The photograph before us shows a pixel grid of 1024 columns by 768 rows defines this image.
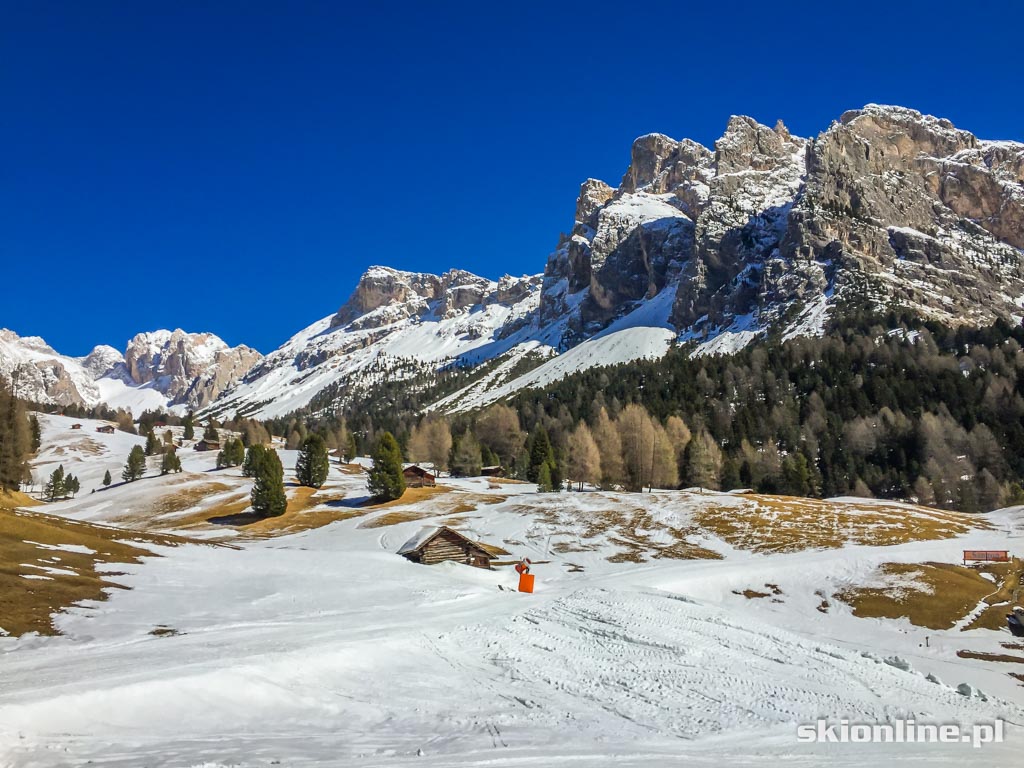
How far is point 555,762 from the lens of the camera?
Result: 15734mm

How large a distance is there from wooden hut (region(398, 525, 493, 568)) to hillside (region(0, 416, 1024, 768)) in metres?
2.18

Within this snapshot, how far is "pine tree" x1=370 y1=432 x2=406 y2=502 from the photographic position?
97.1 m

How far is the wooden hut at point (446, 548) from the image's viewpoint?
54.4 metres

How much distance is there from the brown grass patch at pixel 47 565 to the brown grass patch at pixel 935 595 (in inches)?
1903

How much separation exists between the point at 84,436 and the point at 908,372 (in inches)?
9400

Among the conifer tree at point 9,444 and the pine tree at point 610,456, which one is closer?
the conifer tree at point 9,444

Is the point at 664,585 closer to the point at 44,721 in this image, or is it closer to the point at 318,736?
the point at 318,736

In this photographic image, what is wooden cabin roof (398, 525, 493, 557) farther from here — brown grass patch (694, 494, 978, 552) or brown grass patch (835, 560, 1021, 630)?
brown grass patch (835, 560, 1021, 630)

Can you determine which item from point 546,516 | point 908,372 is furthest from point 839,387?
point 546,516

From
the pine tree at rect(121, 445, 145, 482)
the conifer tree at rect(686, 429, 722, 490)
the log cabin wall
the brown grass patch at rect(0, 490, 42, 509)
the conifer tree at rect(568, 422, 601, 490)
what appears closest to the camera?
the log cabin wall

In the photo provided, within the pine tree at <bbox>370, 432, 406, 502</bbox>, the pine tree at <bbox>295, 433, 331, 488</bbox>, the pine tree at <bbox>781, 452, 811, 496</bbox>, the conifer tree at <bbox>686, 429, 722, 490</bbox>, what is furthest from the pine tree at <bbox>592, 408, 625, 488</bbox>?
the pine tree at <bbox>295, 433, 331, 488</bbox>

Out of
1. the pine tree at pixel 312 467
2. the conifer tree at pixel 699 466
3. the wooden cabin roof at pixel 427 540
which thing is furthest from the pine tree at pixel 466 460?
the wooden cabin roof at pixel 427 540

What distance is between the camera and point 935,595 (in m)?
46.6

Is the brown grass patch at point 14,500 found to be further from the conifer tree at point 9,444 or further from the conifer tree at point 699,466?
the conifer tree at point 699,466
